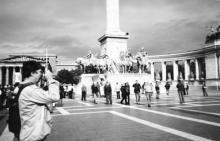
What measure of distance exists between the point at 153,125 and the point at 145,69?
107 ft

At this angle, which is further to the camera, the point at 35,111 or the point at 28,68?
the point at 28,68

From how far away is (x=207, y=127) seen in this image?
827cm

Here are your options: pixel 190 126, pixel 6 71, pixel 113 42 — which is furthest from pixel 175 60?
pixel 6 71

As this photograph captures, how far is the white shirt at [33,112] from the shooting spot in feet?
9.85

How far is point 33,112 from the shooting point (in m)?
3.10

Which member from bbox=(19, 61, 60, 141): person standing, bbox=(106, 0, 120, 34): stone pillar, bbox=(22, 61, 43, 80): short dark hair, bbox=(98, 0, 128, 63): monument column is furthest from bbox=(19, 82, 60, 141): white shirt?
bbox=(106, 0, 120, 34): stone pillar

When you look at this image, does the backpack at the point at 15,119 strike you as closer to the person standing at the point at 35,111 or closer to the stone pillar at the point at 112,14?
the person standing at the point at 35,111

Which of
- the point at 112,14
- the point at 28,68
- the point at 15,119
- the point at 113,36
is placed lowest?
the point at 15,119

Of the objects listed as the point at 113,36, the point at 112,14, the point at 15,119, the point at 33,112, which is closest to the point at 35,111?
the point at 33,112

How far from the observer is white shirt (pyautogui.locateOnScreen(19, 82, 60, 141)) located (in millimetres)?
3002

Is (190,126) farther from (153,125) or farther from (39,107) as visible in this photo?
(39,107)

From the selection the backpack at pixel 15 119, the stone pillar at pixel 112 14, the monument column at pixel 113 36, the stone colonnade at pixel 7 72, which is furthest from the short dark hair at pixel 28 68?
the stone colonnade at pixel 7 72

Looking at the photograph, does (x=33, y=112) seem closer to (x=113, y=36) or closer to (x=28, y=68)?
(x=28, y=68)

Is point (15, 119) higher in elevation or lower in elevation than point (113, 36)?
lower
